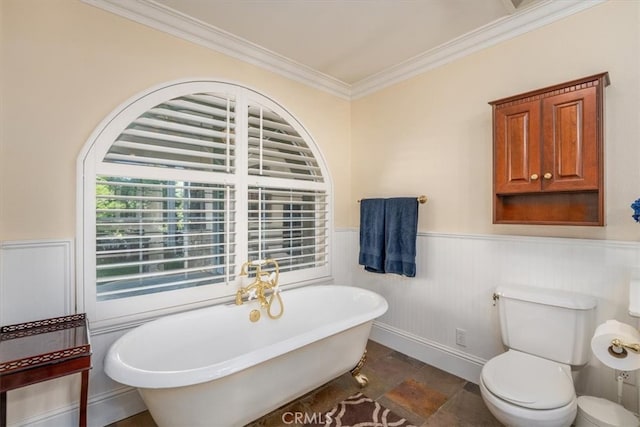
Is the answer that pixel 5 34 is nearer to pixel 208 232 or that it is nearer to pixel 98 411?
pixel 208 232

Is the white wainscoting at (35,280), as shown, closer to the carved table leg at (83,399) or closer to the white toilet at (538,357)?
the carved table leg at (83,399)

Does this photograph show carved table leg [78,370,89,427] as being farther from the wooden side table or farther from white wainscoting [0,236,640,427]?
white wainscoting [0,236,640,427]

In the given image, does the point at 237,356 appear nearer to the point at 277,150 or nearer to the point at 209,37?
the point at 277,150

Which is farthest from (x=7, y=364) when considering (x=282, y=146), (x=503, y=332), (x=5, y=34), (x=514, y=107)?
(x=514, y=107)

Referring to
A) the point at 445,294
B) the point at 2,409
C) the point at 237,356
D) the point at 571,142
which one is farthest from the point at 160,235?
the point at 571,142

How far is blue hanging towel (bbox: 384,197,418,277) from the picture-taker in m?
2.52

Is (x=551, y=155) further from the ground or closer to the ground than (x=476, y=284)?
further from the ground

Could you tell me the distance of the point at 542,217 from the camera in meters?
1.96

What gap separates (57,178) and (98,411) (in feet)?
4.59

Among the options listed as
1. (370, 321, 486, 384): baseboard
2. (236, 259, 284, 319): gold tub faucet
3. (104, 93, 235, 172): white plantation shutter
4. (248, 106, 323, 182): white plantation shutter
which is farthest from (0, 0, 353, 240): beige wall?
(370, 321, 486, 384): baseboard

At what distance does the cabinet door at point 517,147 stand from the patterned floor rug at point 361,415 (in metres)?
1.58

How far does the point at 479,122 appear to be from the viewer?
7.40 feet

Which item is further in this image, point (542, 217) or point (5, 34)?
point (542, 217)

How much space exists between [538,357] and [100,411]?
2616mm
